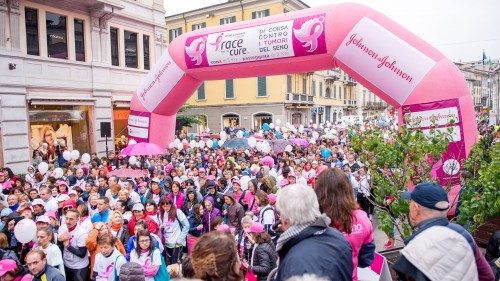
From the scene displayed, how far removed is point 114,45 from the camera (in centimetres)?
1591

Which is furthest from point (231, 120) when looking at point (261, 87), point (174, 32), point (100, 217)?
point (100, 217)

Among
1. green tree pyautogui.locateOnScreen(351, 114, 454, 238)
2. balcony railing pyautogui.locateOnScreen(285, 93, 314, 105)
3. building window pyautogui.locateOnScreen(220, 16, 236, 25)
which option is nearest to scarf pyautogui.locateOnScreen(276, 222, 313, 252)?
green tree pyautogui.locateOnScreen(351, 114, 454, 238)

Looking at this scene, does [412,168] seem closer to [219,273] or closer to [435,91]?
[219,273]

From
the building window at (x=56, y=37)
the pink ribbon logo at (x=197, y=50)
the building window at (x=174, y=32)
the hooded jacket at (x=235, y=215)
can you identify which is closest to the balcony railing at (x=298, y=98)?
the building window at (x=174, y=32)

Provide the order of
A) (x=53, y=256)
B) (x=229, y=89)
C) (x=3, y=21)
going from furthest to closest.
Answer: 1. (x=229, y=89)
2. (x=3, y=21)
3. (x=53, y=256)

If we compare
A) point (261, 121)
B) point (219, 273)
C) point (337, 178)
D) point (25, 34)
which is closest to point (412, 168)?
point (337, 178)

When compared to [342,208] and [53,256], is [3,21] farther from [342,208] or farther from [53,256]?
[342,208]

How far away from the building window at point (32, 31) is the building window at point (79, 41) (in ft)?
5.11

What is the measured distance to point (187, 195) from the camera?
677 centimetres

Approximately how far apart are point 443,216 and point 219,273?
5.11ft

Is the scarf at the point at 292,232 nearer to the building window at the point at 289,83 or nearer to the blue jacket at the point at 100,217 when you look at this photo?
the blue jacket at the point at 100,217

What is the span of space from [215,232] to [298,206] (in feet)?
1.72

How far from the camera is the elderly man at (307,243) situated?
1.97 metres

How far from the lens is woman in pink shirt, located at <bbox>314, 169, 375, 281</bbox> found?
105 inches
